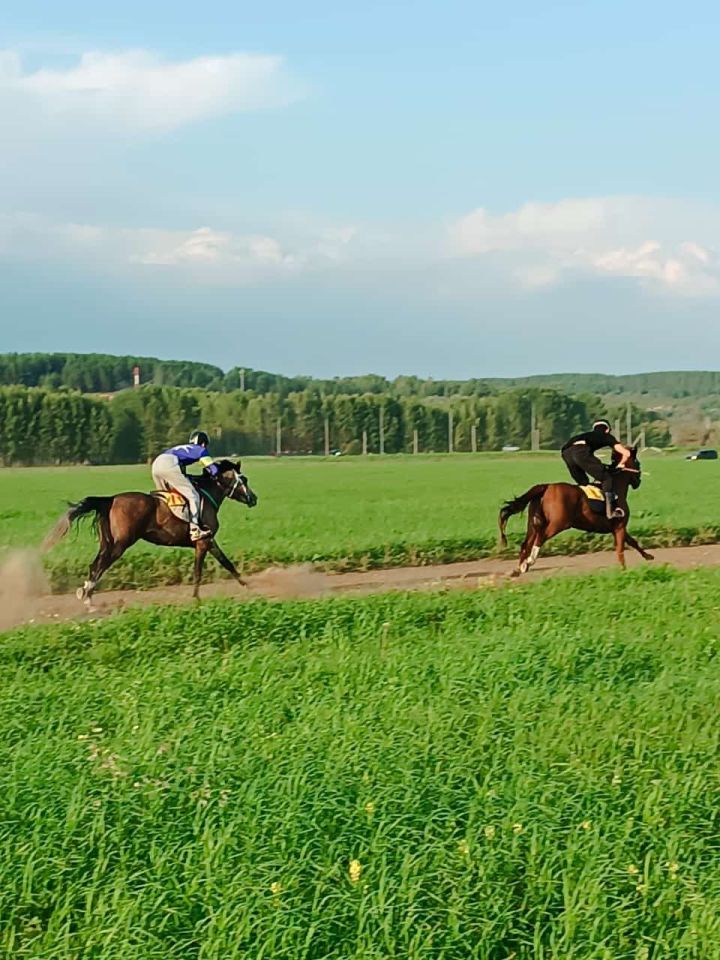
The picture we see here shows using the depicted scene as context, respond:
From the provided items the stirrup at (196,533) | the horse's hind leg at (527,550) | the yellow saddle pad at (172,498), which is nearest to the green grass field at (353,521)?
the yellow saddle pad at (172,498)

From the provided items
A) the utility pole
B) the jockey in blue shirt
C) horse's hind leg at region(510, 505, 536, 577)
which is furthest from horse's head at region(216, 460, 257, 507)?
the utility pole

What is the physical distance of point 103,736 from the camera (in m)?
7.29

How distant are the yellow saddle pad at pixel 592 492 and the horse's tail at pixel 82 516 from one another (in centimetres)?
733

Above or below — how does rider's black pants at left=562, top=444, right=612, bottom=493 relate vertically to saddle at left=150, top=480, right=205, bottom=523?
above

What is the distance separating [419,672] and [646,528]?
731 inches

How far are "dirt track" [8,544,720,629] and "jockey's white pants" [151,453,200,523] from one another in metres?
1.18

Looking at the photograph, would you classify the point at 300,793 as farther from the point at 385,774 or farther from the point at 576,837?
the point at 576,837

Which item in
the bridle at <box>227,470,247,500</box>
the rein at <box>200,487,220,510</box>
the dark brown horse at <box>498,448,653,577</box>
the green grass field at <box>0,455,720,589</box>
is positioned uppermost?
the bridle at <box>227,470,247,500</box>

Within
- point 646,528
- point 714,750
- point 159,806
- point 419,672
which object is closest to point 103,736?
point 159,806

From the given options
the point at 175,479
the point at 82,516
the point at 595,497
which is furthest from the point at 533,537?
the point at 82,516

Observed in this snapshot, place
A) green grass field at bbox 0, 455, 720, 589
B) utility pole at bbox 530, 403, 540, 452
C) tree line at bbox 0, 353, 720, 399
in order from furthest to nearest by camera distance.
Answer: tree line at bbox 0, 353, 720, 399 < utility pole at bbox 530, 403, 540, 452 < green grass field at bbox 0, 455, 720, 589

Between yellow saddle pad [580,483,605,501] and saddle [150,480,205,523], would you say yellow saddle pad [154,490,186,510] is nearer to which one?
saddle [150,480,205,523]

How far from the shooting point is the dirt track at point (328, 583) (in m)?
15.9

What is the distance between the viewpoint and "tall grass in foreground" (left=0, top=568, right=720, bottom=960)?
15.7ft
